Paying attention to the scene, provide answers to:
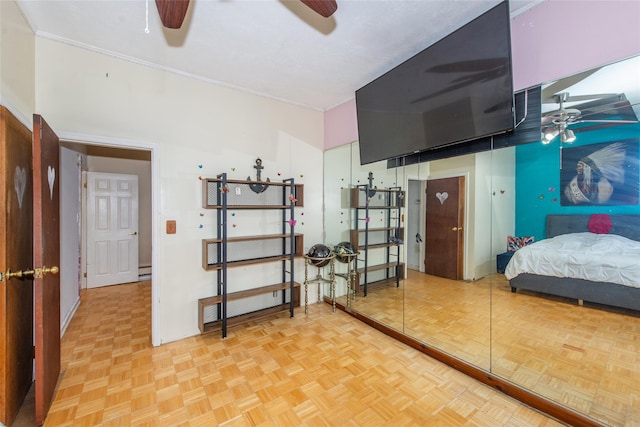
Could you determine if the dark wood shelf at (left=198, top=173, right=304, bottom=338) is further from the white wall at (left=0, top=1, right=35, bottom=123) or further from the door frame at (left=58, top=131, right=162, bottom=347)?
the white wall at (left=0, top=1, right=35, bottom=123)

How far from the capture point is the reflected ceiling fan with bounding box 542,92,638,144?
1680 millimetres

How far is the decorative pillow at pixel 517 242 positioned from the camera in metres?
2.08

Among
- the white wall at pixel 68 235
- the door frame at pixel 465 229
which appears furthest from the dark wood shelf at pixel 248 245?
the door frame at pixel 465 229

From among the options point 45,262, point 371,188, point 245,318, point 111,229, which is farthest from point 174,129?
point 111,229

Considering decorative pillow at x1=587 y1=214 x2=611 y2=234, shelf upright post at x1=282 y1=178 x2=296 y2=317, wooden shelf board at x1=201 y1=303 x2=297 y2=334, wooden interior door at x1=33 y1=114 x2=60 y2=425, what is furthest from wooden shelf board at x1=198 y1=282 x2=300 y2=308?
decorative pillow at x1=587 y1=214 x2=611 y2=234

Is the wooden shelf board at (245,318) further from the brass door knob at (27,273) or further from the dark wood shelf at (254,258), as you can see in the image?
the brass door knob at (27,273)

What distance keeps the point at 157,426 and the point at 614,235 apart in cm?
325

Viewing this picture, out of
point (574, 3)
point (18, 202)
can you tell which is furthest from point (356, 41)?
point (18, 202)

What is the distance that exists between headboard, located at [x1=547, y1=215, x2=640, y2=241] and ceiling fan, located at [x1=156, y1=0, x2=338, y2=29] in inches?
81.2

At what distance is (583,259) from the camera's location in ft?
6.21

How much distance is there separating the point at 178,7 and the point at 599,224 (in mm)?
2810

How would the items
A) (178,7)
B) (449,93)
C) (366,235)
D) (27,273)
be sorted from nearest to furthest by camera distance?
(178,7) < (27,273) < (449,93) < (366,235)

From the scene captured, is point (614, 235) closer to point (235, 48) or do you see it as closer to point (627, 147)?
point (627, 147)

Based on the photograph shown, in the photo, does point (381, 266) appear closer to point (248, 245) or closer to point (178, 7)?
point (248, 245)
